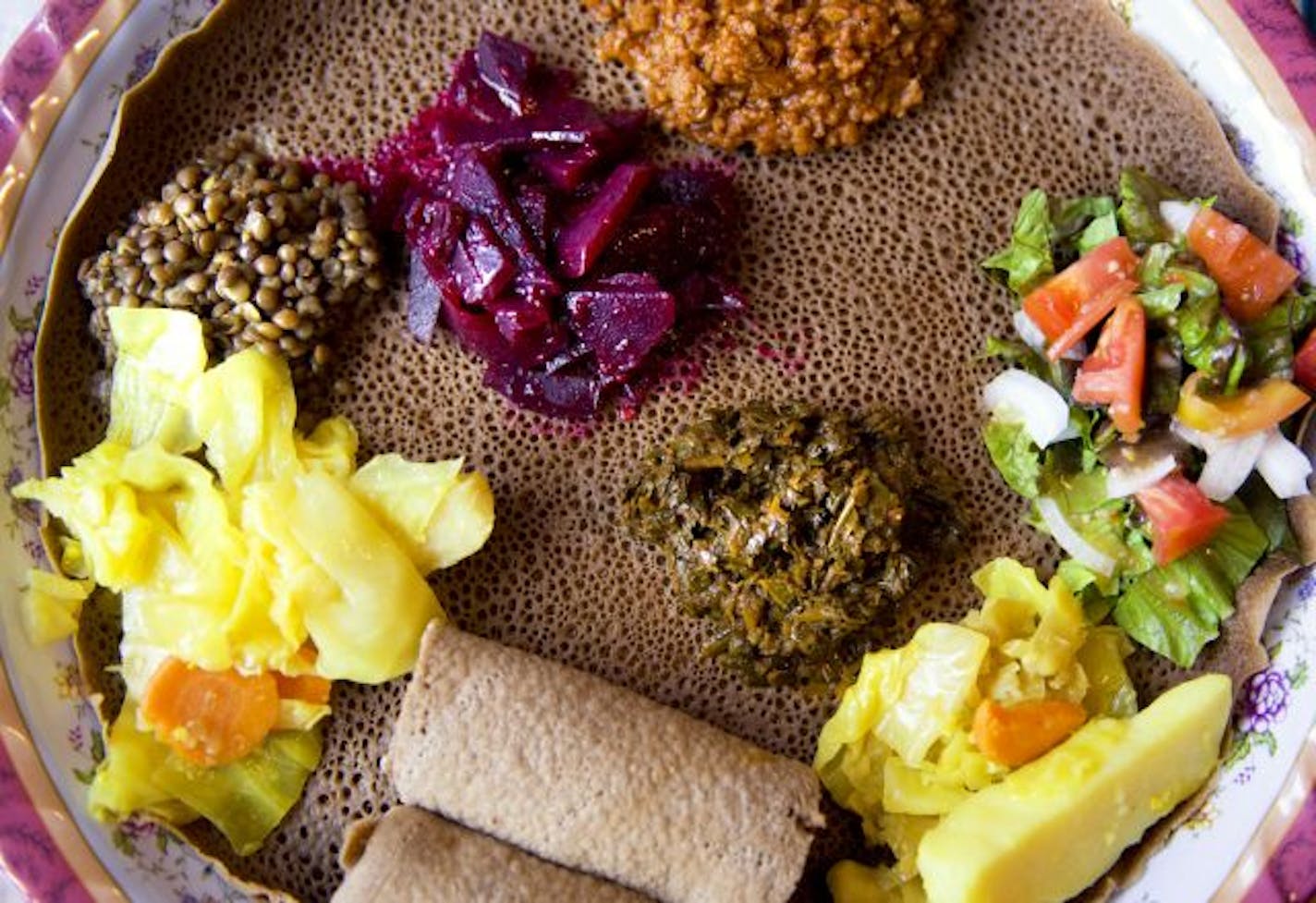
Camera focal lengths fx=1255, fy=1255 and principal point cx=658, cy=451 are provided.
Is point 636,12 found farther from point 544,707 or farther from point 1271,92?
point 544,707

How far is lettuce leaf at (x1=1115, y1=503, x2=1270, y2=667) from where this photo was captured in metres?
3.28

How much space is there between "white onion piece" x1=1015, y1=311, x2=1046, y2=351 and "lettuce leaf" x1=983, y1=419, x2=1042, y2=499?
9.1 inches

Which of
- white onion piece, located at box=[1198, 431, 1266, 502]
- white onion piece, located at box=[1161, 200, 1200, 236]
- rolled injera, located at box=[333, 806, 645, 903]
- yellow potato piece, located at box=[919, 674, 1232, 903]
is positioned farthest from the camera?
white onion piece, located at box=[1161, 200, 1200, 236]

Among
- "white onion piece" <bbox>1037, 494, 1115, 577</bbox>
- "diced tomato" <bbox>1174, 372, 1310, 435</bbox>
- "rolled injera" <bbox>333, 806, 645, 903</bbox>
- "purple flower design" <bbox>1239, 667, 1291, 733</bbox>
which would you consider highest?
"diced tomato" <bbox>1174, 372, 1310, 435</bbox>

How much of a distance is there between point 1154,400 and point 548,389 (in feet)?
5.23

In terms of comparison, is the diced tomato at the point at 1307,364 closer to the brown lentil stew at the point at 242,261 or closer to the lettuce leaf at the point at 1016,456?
the lettuce leaf at the point at 1016,456

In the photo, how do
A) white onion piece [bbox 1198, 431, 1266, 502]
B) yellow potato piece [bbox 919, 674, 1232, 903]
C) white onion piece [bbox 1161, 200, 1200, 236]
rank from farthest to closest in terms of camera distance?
1. white onion piece [bbox 1161, 200, 1200, 236]
2. white onion piece [bbox 1198, 431, 1266, 502]
3. yellow potato piece [bbox 919, 674, 1232, 903]

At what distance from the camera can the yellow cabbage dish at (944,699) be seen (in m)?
3.19

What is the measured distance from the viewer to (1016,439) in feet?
11.0

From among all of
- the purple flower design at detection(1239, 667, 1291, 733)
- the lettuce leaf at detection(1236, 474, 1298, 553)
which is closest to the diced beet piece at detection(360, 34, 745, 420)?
the lettuce leaf at detection(1236, 474, 1298, 553)

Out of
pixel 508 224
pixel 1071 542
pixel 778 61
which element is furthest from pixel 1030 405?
pixel 508 224

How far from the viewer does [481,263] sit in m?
3.33

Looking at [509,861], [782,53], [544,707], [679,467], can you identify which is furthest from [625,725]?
[782,53]

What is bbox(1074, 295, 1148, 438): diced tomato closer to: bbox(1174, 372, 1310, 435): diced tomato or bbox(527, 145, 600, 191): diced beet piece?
bbox(1174, 372, 1310, 435): diced tomato
